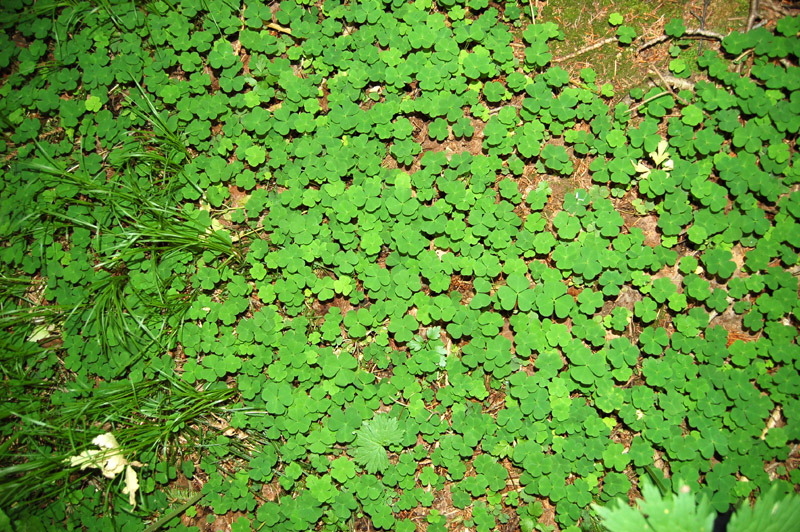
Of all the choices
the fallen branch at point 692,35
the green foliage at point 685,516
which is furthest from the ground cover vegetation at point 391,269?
the green foliage at point 685,516

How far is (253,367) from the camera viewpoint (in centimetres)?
321

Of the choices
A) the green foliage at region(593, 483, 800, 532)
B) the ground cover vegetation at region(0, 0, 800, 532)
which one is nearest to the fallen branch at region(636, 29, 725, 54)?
the ground cover vegetation at region(0, 0, 800, 532)

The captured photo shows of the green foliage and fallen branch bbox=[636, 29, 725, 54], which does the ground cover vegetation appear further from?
the green foliage

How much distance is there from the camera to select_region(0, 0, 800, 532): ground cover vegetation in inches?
120

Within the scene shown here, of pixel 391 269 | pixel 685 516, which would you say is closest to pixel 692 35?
pixel 391 269

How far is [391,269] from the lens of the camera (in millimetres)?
3250

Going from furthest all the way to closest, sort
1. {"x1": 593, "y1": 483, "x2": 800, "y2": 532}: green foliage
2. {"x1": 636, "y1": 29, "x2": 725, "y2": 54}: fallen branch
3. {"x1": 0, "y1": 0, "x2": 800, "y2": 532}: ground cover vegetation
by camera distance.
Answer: {"x1": 636, "y1": 29, "x2": 725, "y2": 54}: fallen branch → {"x1": 0, "y1": 0, "x2": 800, "y2": 532}: ground cover vegetation → {"x1": 593, "y1": 483, "x2": 800, "y2": 532}: green foliage

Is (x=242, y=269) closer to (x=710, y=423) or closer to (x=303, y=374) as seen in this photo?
(x=303, y=374)

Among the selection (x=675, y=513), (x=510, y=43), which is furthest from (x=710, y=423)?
(x=510, y=43)

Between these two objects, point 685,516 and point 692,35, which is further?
point 692,35

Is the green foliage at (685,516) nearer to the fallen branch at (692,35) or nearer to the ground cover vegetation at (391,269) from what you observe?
the ground cover vegetation at (391,269)

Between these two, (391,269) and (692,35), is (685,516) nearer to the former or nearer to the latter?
(391,269)

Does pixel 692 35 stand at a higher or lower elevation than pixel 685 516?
higher

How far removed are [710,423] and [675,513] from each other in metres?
0.84
